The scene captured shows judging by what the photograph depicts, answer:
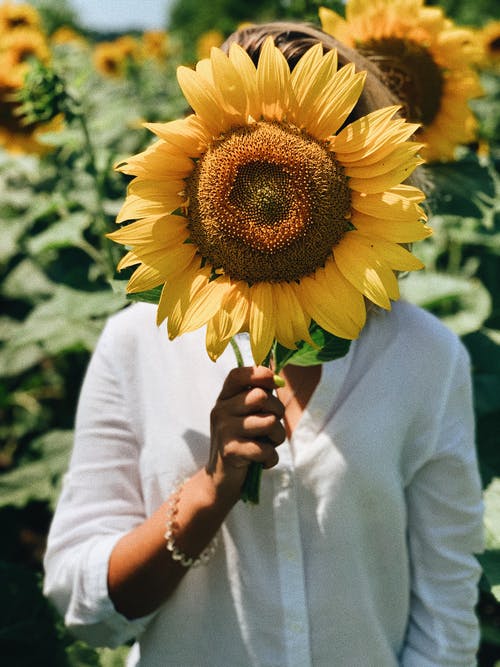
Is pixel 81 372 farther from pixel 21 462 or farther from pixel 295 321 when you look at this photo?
pixel 295 321

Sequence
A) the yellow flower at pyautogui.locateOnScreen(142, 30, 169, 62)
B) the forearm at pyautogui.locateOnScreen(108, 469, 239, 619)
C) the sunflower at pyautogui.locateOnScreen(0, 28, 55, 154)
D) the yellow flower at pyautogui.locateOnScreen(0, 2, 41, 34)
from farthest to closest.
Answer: the yellow flower at pyautogui.locateOnScreen(142, 30, 169, 62)
the yellow flower at pyautogui.locateOnScreen(0, 2, 41, 34)
the sunflower at pyautogui.locateOnScreen(0, 28, 55, 154)
the forearm at pyautogui.locateOnScreen(108, 469, 239, 619)

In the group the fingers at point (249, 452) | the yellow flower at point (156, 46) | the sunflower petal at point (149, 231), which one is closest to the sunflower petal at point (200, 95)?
the sunflower petal at point (149, 231)

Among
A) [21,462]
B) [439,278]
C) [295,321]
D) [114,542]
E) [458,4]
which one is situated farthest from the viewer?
[458,4]

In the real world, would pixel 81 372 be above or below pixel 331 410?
below

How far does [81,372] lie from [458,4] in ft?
43.0

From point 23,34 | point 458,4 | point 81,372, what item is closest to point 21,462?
point 81,372

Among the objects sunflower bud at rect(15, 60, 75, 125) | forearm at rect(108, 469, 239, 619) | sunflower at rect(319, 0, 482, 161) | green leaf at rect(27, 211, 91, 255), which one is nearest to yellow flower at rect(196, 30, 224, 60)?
green leaf at rect(27, 211, 91, 255)

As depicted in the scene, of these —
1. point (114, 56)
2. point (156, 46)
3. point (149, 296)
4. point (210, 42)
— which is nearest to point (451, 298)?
point (149, 296)

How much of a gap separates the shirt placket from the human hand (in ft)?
0.61

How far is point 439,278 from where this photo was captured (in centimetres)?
192

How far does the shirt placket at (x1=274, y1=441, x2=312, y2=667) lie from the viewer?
1105 millimetres

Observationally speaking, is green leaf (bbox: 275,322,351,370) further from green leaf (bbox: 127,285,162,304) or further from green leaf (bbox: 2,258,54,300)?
green leaf (bbox: 2,258,54,300)

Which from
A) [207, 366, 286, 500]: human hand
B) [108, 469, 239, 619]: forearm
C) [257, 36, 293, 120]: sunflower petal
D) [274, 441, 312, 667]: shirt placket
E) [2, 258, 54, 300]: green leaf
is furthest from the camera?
[2, 258, 54, 300]: green leaf

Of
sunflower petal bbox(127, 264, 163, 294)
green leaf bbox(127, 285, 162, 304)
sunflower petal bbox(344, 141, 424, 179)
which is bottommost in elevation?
green leaf bbox(127, 285, 162, 304)
